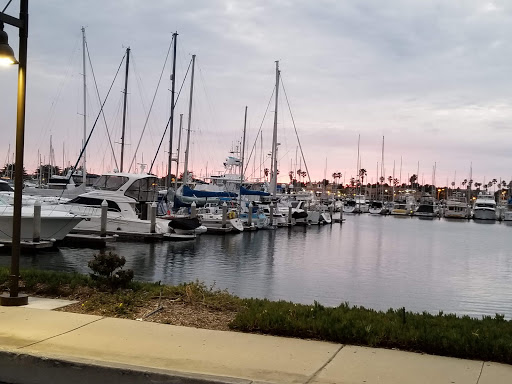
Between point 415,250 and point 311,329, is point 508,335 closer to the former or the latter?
point 311,329

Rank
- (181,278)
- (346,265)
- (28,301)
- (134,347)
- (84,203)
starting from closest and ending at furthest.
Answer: (134,347)
(28,301)
(181,278)
(346,265)
(84,203)

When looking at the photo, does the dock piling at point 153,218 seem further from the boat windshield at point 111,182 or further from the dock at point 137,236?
the boat windshield at point 111,182

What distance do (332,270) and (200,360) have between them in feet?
64.1

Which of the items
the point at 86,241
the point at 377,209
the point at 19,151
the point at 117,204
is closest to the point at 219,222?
the point at 117,204

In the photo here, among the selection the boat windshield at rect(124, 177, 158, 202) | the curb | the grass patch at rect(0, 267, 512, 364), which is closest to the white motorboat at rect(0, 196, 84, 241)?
the boat windshield at rect(124, 177, 158, 202)

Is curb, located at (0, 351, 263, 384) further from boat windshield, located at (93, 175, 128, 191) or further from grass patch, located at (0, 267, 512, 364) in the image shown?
boat windshield, located at (93, 175, 128, 191)

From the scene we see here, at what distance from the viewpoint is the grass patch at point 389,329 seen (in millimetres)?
7016

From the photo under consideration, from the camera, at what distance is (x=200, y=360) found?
21.5 ft

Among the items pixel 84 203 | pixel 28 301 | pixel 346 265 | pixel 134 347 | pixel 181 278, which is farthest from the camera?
pixel 84 203

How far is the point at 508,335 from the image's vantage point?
751cm

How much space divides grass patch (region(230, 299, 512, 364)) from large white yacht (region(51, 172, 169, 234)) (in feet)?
86.0

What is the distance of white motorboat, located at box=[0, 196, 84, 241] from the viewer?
26.2m

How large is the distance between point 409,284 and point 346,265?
5.95 metres

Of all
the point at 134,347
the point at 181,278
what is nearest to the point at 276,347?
the point at 134,347
